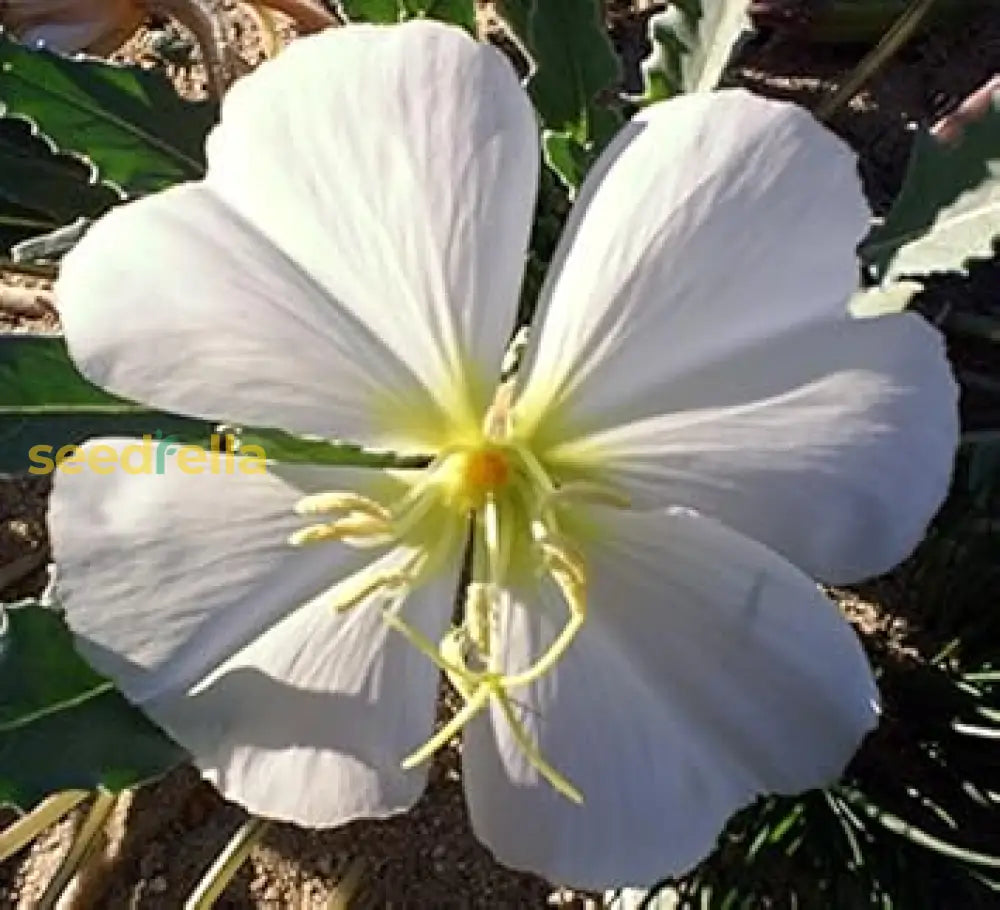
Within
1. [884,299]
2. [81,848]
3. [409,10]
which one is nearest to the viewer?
[884,299]

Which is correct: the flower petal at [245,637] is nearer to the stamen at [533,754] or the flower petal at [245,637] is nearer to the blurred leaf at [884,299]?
the stamen at [533,754]

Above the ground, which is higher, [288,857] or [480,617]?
[480,617]

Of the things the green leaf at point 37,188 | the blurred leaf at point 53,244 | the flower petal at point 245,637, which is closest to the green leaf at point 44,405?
the blurred leaf at point 53,244

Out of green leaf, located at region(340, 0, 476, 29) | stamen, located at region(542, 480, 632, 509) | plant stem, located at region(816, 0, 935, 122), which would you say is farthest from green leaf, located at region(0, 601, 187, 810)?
plant stem, located at region(816, 0, 935, 122)

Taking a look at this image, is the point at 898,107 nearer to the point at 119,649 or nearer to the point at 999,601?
the point at 999,601

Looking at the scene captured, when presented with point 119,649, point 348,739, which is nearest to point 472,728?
point 348,739

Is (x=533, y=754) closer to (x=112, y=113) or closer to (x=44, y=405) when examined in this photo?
A: (x=44, y=405)

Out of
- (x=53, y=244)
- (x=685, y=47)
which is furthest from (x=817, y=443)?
(x=53, y=244)

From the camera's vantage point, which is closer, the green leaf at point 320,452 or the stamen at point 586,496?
the stamen at point 586,496
